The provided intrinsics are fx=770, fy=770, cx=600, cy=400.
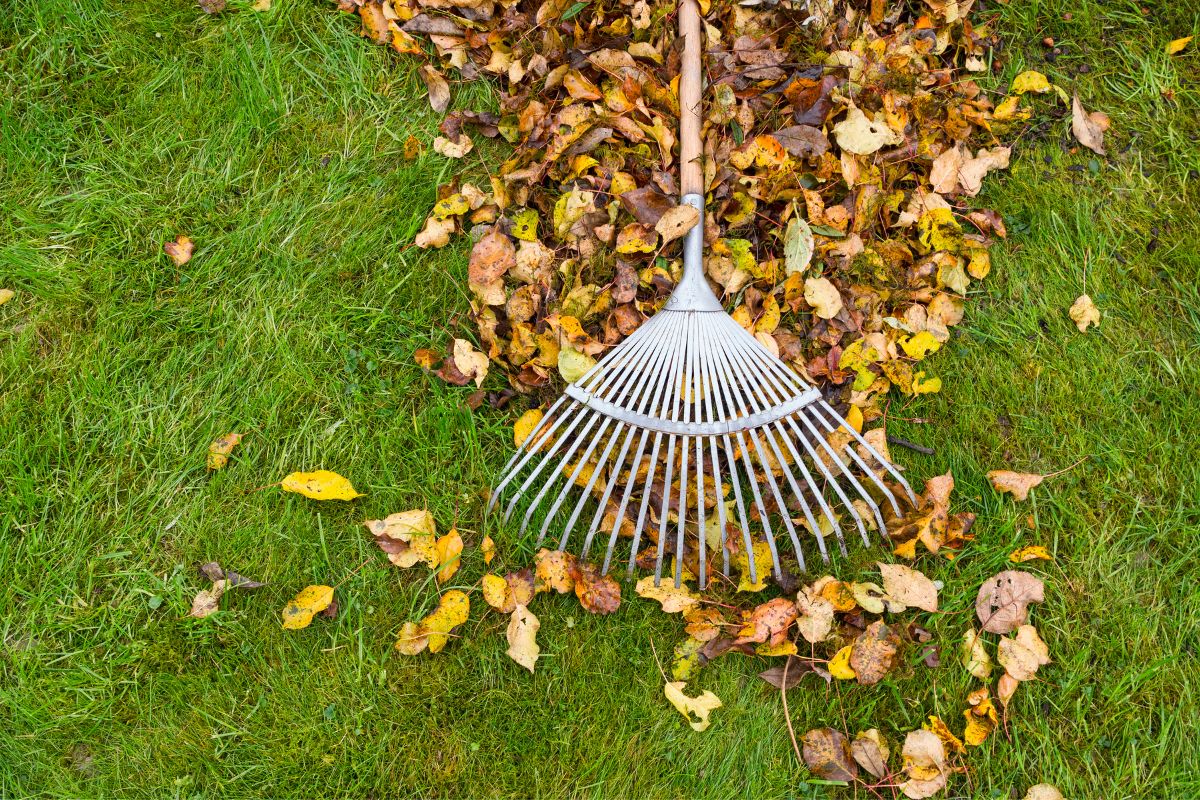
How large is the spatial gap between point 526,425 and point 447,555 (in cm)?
39

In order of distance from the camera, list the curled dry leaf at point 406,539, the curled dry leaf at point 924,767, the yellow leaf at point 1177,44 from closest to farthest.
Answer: the curled dry leaf at point 924,767 < the curled dry leaf at point 406,539 < the yellow leaf at point 1177,44

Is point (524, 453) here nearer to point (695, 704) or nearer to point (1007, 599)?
point (695, 704)

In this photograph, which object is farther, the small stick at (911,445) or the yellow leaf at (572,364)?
the small stick at (911,445)

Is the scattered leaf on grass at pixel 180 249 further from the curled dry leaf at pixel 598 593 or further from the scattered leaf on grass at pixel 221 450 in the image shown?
the curled dry leaf at pixel 598 593

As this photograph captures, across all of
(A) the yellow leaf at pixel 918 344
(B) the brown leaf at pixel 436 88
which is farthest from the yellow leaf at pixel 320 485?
(A) the yellow leaf at pixel 918 344

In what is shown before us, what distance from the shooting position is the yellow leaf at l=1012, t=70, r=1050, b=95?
7.25 feet

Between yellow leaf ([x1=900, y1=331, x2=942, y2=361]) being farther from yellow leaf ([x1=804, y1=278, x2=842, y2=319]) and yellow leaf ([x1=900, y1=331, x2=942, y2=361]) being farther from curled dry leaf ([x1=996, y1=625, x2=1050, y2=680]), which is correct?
curled dry leaf ([x1=996, y1=625, x2=1050, y2=680])

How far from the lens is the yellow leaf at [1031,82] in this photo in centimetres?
221

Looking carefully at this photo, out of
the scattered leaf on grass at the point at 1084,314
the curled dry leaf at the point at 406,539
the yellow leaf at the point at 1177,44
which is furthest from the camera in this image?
the yellow leaf at the point at 1177,44

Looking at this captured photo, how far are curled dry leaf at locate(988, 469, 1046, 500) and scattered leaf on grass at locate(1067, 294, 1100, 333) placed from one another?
0.45m

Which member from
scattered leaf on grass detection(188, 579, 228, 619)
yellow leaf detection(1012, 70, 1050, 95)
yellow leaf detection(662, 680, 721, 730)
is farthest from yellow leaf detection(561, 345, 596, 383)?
yellow leaf detection(1012, 70, 1050, 95)

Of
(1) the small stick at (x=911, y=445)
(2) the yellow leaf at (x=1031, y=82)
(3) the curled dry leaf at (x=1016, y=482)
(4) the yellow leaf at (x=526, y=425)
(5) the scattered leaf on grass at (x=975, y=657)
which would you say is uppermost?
(2) the yellow leaf at (x=1031, y=82)

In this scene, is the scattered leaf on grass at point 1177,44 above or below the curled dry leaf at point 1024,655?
above

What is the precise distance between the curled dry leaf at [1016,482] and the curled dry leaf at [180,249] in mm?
2257
